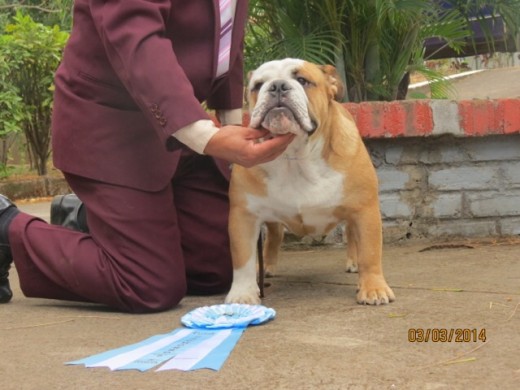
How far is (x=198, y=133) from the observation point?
2549 mm

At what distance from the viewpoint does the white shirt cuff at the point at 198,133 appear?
2.54m

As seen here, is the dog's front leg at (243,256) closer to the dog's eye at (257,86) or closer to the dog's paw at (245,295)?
the dog's paw at (245,295)

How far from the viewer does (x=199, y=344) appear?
225cm

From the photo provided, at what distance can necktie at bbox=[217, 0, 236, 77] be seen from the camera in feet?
9.78

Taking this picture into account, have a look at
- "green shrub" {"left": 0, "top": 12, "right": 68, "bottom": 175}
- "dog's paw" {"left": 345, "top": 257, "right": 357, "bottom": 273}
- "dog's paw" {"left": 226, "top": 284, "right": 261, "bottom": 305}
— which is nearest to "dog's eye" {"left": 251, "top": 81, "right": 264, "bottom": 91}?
"dog's paw" {"left": 226, "top": 284, "right": 261, "bottom": 305}

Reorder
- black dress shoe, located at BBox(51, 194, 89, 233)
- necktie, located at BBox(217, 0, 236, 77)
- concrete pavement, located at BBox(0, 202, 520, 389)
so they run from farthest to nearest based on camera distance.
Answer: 1. black dress shoe, located at BBox(51, 194, 89, 233)
2. necktie, located at BBox(217, 0, 236, 77)
3. concrete pavement, located at BBox(0, 202, 520, 389)

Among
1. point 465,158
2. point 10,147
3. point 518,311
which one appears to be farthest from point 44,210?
point 518,311

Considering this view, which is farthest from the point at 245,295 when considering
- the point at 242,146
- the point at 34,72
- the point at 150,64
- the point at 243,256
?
the point at 34,72

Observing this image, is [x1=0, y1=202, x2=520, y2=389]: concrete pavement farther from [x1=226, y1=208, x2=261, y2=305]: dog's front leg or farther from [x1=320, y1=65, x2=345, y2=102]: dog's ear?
[x1=320, y1=65, x2=345, y2=102]: dog's ear

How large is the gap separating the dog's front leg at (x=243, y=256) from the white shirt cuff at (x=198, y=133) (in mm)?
469

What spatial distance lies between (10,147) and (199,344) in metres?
7.63
